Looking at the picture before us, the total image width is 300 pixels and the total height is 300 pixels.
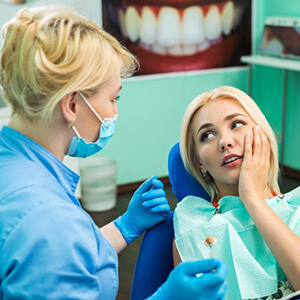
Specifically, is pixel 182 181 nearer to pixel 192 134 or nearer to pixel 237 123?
pixel 192 134

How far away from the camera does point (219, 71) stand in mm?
4270

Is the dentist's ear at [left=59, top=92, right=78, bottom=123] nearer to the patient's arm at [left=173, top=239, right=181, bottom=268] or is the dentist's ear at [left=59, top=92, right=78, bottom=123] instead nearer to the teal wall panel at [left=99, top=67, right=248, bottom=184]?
the patient's arm at [left=173, top=239, right=181, bottom=268]

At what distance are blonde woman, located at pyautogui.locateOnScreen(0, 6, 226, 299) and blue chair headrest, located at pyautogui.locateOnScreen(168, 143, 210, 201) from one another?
1.08 feet

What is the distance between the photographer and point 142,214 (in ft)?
5.28

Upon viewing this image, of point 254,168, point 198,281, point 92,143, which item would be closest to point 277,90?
point 254,168

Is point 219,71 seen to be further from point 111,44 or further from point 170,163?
point 111,44

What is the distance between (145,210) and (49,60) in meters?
0.62

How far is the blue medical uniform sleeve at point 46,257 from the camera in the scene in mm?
1041

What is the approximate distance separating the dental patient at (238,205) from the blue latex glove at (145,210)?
0.17 feet

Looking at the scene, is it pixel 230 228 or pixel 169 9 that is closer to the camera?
pixel 230 228

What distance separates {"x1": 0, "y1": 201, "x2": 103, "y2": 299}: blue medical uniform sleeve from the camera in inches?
41.0

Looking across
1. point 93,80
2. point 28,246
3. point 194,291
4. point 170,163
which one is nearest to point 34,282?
point 28,246

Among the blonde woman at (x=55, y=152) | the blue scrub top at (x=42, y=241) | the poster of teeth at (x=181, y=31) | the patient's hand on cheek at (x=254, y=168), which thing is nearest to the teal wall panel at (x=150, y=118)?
the poster of teeth at (x=181, y=31)

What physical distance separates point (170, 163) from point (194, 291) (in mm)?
625
